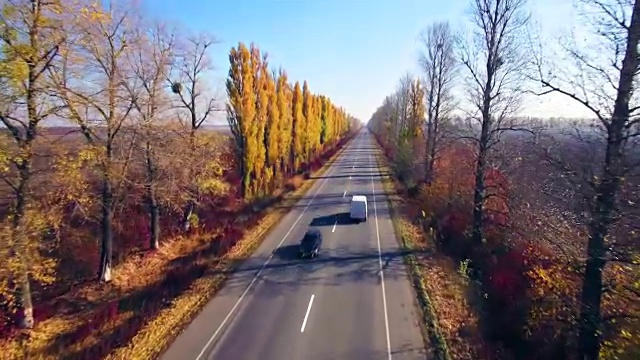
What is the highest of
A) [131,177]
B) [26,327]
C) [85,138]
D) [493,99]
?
[493,99]

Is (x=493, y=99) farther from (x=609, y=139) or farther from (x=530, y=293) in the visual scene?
(x=609, y=139)

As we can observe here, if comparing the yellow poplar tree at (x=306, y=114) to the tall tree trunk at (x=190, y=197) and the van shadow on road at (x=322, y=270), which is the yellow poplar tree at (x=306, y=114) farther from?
the van shadow on road at (x=322, y=270)

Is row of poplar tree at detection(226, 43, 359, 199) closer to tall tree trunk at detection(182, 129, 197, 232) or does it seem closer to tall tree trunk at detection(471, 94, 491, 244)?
tall tree trunk at detection(182, 129, 197, 232)

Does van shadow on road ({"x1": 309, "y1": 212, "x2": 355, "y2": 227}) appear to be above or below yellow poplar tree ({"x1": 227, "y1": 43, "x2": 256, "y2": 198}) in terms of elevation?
below

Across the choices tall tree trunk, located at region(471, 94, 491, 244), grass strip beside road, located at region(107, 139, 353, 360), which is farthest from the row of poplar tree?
tall tree trunk, located at region(471, 94, 491, 244)

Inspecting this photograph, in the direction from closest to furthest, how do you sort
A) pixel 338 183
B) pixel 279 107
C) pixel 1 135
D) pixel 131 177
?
pixel 1 135, pixel 131 177, pixel 279 107, pixel 338 183

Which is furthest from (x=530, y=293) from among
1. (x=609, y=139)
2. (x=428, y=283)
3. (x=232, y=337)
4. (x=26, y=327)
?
(x=26, y=327)

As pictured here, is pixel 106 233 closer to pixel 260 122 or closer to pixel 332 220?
pixel 332 220
